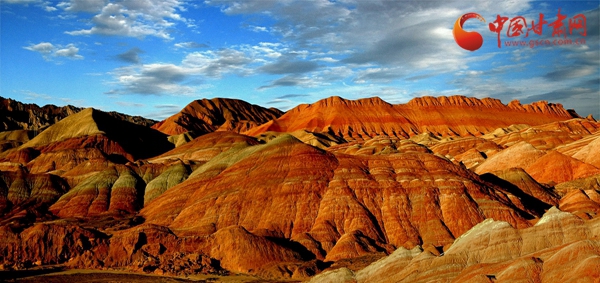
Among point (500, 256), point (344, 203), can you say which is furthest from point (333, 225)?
point (500, 256)

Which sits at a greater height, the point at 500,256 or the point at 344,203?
the point at 500,256

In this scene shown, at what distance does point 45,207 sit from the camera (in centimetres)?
13050

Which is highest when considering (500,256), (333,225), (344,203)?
(500,256)

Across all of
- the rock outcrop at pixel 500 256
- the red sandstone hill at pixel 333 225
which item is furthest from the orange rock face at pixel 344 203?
the rock outcrop at pixel 500 256

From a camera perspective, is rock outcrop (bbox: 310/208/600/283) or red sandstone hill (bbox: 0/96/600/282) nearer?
rock outcrop (bbox: 310/208/600/283)

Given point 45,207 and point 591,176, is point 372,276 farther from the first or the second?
point 45,207

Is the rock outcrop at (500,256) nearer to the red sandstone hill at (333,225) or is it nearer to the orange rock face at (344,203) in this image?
the red sandstone hill at (333,225)

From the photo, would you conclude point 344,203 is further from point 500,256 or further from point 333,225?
point 500,256

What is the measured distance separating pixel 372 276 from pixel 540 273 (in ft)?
48.7

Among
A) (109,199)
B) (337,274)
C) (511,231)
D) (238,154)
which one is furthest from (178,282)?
(109,199)

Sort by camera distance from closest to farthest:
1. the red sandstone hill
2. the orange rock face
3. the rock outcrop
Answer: the rock outcrop < the red sandstone hill < the orange rock face

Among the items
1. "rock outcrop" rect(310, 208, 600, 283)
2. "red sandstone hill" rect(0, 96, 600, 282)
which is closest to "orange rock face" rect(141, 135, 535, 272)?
"red sandstone hill" rect(0, 96, 600, 282)

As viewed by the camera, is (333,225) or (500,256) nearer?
(500,256)

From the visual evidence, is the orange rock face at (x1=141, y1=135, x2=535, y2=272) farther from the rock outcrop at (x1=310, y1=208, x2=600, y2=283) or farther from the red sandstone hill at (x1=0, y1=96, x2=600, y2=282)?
the rock outcrop at (x1=310, y1=208, x2=600, y2=283)
